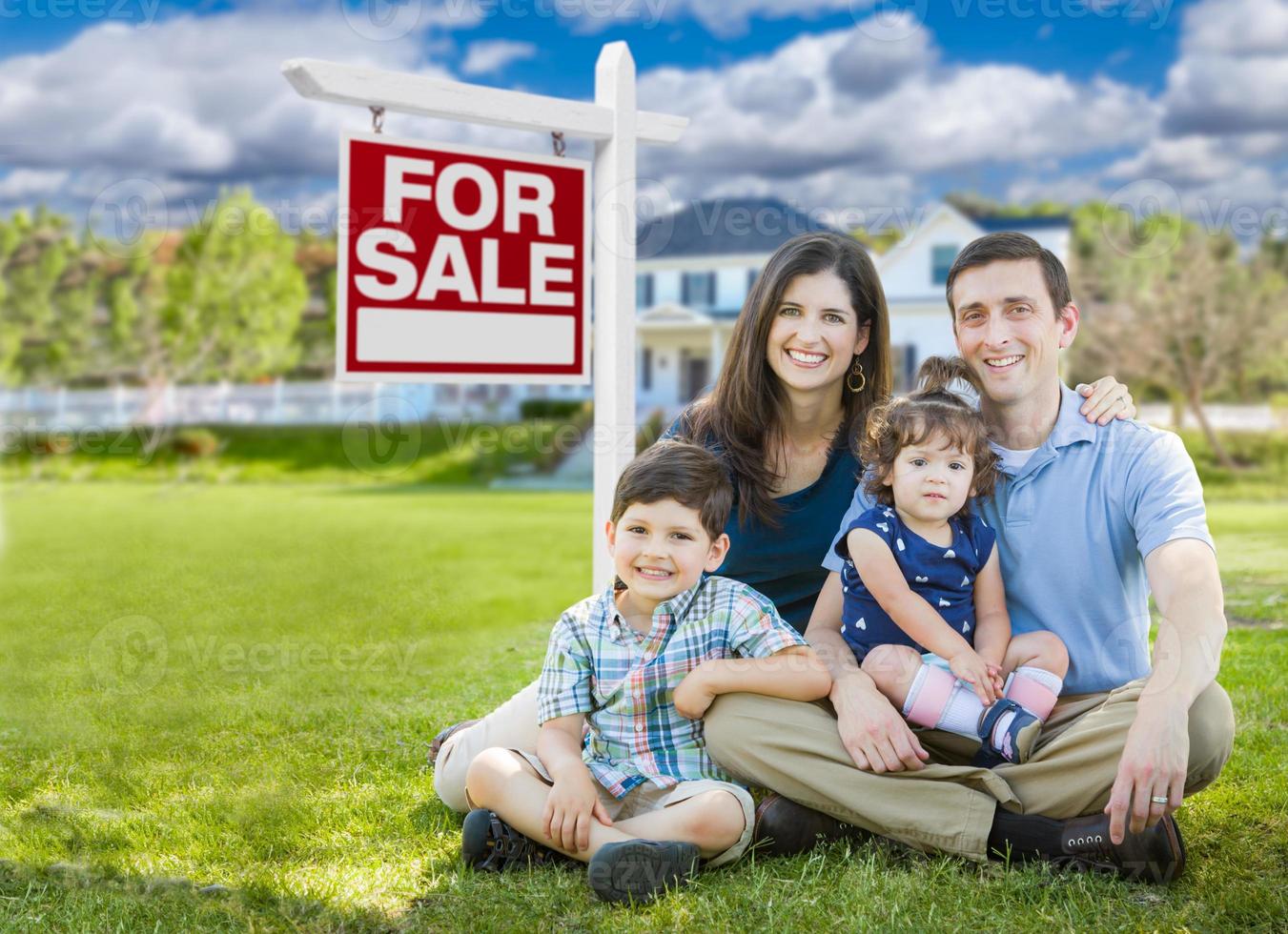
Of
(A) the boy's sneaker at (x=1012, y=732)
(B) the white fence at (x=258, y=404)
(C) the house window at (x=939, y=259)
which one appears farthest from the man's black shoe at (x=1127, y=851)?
(B) the white fence at (x=258, y=404)

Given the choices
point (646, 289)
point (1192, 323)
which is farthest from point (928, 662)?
point (646, 289)

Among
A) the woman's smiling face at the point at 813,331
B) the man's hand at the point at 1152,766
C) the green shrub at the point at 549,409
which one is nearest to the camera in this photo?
the man's hand at the point at 1152,766

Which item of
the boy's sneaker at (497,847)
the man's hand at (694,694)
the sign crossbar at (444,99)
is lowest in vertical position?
the boy's sneaker at (497,847)

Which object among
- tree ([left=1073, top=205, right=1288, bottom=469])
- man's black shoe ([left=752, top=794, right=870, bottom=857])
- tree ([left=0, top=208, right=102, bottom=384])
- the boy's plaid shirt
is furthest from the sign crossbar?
tree ([left=0, top=208, right=102, bottom=384])

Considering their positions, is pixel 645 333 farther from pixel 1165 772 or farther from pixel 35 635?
pixel 1165 772

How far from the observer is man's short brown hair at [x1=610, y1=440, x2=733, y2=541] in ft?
8.39

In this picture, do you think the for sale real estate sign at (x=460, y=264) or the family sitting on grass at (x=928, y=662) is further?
the for sale real estate sign at (x=460, y=264)

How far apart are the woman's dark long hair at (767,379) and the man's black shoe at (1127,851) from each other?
100cm

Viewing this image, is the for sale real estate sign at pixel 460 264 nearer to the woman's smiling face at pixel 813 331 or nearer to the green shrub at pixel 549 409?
the woman's smiling face at pixel 813 331

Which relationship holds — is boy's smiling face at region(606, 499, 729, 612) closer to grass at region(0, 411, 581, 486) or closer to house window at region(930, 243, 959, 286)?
grass at region(0, 411, 581, 486)

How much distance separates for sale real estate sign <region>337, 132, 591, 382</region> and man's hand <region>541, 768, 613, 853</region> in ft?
4.40

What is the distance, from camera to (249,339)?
28484 mm

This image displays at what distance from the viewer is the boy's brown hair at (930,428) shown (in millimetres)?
2574

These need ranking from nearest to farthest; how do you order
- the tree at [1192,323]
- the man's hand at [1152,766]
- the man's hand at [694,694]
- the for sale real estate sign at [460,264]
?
the man's hand at [1152,766] < the man's hand at [694,694] < the for sale real estate sign at [460,264] < the tree at [1192,323]
